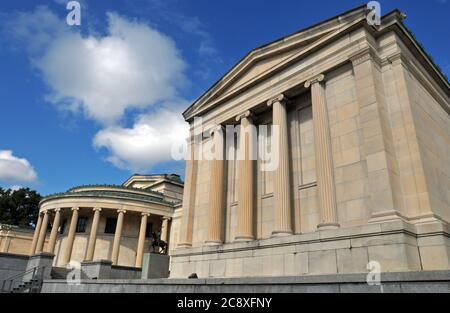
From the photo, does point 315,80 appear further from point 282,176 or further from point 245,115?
point 282,176

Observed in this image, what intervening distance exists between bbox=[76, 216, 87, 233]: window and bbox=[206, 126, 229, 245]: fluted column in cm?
A: 3218

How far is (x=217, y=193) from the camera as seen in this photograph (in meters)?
22.2

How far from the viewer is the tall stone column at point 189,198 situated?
23172 millimetres

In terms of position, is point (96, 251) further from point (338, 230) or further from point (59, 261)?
point (338, 230)

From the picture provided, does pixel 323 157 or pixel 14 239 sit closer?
pixel 323 157

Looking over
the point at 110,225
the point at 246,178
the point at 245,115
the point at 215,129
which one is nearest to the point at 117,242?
the point at 110,225

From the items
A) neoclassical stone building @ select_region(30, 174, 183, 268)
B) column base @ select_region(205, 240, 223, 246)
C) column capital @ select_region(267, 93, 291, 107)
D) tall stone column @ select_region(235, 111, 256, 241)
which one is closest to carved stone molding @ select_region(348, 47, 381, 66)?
column capital @ select_region(267, 93, 291, 107)

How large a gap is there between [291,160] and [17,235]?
52829 mm

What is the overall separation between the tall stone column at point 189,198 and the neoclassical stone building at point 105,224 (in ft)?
74.0

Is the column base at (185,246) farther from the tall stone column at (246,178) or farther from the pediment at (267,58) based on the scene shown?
the pediment at (267,58)

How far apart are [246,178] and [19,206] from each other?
72.4m

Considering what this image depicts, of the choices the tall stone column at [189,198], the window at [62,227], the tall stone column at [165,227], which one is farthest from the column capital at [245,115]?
the window at [62,227]

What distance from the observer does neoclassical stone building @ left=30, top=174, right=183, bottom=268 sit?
4388 cm
